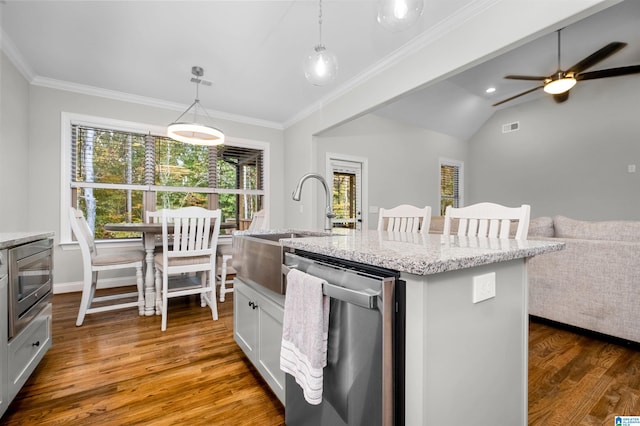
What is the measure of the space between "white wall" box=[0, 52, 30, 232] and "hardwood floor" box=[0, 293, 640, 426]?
1412mm

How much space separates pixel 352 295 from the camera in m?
0.79

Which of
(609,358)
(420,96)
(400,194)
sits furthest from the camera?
(400,194)

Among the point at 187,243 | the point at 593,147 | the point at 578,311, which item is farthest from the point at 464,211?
the point at 593,147

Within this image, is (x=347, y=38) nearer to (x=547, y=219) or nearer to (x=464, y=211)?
(x=464, y=211)

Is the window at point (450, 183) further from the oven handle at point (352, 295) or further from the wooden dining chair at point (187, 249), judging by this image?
the oven handle at point (352, 295)

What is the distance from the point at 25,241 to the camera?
4.86 ft

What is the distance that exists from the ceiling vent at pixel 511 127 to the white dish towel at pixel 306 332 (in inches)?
274

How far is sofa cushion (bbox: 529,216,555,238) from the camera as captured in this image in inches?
99.2

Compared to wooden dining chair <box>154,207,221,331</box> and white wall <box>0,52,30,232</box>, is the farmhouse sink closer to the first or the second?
wooden dining chair <box>154,207,221,331</box>

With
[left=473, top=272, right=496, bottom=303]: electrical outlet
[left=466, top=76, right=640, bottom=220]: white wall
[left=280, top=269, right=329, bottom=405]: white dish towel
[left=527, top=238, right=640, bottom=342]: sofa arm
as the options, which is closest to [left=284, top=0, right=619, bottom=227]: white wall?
[left=527, top=238, right=640, bottom=342]: sofa arm

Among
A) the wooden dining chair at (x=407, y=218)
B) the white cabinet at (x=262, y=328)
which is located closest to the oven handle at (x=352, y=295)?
the white cabinet at (x=262, y=328)

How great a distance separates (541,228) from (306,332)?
8.42 feet

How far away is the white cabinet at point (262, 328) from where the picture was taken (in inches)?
53.1

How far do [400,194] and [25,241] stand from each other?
17.0 feet
